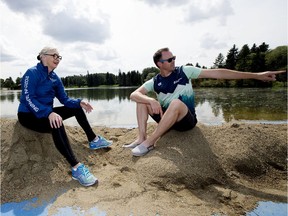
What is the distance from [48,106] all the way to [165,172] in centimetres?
206

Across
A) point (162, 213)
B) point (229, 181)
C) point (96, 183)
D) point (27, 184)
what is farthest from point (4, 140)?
point (229, 181)

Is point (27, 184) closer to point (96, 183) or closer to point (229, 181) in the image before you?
point (96, 183)

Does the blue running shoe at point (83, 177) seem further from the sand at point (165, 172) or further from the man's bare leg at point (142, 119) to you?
the man's bare leg at point (142, 119)

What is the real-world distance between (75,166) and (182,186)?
5.16 ft

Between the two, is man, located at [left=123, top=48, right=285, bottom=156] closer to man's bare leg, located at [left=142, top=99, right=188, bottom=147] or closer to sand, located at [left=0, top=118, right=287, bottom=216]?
man's bare leg, located at [left=142, top=99, right=188, bottom=147]

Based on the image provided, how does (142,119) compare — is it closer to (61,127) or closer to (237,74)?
(61,127)

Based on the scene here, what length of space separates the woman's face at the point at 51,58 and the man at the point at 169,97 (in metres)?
1.44

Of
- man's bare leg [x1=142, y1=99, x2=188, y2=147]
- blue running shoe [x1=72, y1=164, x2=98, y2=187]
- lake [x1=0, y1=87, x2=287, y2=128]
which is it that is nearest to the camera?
blue running shoe [x1=72, y1=164, x2=98, y2=187]

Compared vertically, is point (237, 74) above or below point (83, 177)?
above

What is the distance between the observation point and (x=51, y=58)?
3965mm

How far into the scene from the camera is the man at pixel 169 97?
13.2 feet

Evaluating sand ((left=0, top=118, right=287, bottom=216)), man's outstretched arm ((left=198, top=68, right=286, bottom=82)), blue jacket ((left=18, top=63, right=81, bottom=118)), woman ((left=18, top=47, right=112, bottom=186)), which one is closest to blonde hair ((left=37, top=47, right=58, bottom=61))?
woman ((left=18, top=47, right=112, bottom=186))

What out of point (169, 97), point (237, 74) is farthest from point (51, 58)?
point (237, 74)

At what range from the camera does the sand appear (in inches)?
123
